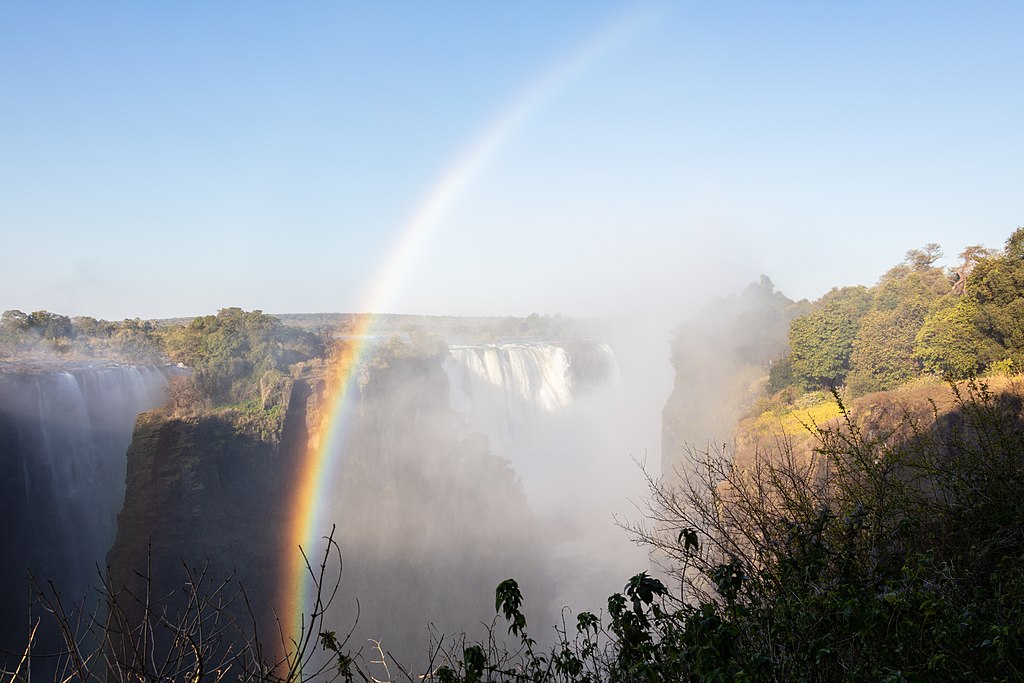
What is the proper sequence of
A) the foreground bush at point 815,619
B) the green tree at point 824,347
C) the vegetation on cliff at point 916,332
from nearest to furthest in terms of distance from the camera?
the foreground bush at point 815,619 → the vegetation on cliff at point 916,332 → the green tree at point 824,347

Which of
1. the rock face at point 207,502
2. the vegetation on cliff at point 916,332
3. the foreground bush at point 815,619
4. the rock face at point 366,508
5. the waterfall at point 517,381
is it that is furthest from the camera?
the waterfall at point 517,381

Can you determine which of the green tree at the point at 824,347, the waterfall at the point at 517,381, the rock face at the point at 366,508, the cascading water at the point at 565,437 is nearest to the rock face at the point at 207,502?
the rock face at the point at 366,508

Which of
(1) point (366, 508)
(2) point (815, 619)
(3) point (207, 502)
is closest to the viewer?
(2) point (815, 619)

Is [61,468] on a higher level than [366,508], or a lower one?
higher

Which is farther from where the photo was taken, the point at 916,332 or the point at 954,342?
the point at 916,332

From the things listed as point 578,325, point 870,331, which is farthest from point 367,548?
point 578,325

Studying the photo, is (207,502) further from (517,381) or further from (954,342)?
(954,342)

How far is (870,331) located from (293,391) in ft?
91.2

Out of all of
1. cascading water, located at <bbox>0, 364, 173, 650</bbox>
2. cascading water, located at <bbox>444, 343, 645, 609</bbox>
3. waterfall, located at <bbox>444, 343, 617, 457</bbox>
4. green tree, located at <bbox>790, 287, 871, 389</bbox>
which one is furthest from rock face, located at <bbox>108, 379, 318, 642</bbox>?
green tree, located at <bbox>790, 287, 871, 389</bbox>

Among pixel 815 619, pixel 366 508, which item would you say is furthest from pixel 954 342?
pixel 366 508

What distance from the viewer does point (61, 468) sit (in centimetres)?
2505

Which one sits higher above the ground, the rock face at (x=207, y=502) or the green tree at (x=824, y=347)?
the green tree at (x=824, y=347)

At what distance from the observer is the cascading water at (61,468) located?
2294 cm

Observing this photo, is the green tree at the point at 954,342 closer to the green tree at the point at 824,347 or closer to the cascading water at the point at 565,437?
the green tree at the point at 824,347
